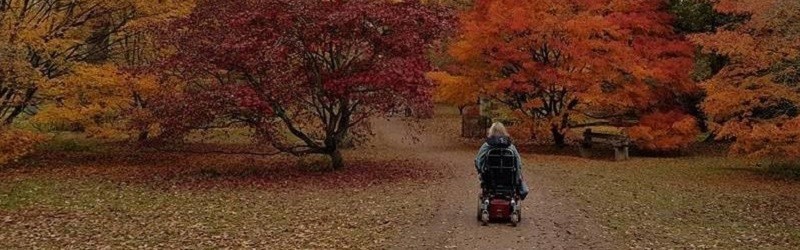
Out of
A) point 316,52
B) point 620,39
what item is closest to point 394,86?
point 316,52

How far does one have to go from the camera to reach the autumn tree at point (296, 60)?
62.1 ft

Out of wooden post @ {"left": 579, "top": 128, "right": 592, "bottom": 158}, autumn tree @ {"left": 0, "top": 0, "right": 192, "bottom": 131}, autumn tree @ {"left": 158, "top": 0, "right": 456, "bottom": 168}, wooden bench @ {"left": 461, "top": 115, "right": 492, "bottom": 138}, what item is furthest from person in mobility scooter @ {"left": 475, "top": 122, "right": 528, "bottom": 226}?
wooden bench @ {"left": 461, "top": 115, "right": 492, "bottom": 138}

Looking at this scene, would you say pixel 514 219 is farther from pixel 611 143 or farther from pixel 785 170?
pixel 611 143

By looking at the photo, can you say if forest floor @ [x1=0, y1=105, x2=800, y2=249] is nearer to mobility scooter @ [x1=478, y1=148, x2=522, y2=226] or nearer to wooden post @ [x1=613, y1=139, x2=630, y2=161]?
mobility scooter @ [x1=478, y1=148, x2=522, y2=226]

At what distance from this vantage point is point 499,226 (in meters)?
12.7

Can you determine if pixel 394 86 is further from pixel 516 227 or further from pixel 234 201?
pixel 516 227

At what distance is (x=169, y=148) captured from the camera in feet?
92.4

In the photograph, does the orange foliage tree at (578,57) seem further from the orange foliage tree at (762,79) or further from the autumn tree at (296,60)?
the autumn tree at (296,60)

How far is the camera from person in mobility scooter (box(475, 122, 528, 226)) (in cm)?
1242

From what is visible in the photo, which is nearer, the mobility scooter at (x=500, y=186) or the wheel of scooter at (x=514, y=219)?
the mobility scooter at (x=500, y=186)

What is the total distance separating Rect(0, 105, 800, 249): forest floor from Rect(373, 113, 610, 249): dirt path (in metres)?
0.03

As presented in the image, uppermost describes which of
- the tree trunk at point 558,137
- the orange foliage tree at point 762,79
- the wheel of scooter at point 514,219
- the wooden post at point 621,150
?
the orange foliage tree at point 762,79

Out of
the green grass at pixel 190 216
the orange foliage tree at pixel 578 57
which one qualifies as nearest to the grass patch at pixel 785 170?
the orange foliage tree at pixel 578 57

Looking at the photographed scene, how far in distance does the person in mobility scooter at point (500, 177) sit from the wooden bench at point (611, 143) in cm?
1616
